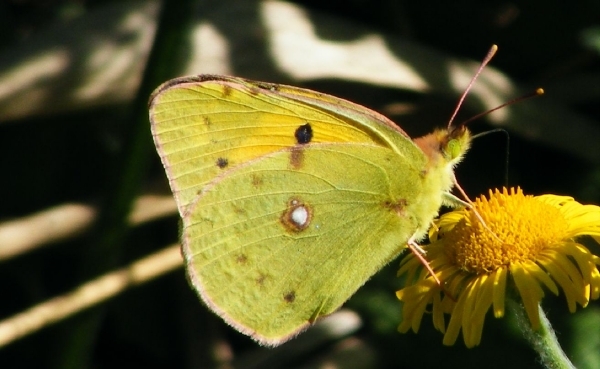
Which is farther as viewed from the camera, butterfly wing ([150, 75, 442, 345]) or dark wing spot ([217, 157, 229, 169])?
dark wing spot ([217, 157, 229, 169])

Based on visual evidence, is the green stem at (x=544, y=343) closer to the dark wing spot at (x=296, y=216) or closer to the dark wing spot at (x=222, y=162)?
the dark wing spot at (x=296, y=216)

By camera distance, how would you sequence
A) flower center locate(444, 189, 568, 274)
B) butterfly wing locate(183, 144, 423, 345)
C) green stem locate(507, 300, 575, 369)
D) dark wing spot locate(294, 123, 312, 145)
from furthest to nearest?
dark wing spot locate(294, 123, 312, 145) → butterfly wing locate(183, 144, 423, 345) → flower center locate(444, 189, 568, 274) → green stem locate(507, 300, 575, 369)

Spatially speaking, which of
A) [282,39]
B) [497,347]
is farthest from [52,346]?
[497,347]

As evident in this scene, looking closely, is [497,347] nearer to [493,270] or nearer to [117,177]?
[493,270]

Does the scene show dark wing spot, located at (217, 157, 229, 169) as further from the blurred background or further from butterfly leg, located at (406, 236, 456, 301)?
the blurred background

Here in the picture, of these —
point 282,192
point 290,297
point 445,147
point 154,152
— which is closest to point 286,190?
point 282,192

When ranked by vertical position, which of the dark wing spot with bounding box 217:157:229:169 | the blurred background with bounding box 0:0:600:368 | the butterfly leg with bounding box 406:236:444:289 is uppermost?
the butterfly leg with bounding box 406:236:444:289

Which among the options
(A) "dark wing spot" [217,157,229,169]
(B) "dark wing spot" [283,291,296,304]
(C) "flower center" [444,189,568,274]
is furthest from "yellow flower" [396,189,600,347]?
(A) "dark wing spot" [217,157,229,169]
